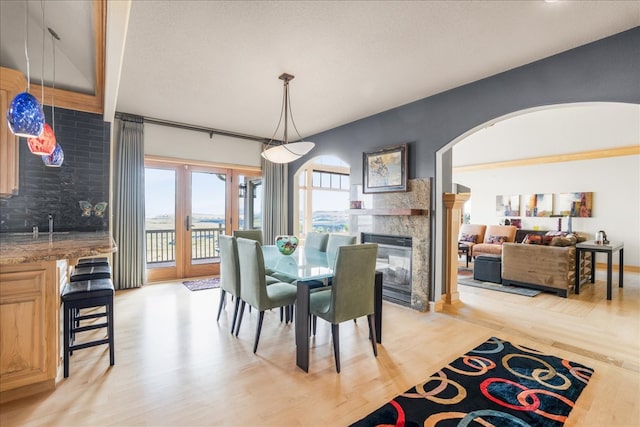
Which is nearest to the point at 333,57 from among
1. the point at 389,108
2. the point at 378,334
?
the point at 389,108

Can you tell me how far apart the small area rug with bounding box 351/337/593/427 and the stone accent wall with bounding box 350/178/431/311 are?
1.22 metres

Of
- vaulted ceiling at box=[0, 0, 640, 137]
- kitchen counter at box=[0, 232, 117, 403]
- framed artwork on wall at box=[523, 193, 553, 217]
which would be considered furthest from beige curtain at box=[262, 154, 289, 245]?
framed artwork on wall at box=[523, 193, 553, 217]

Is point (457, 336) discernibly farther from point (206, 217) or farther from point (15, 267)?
point (206, 217)

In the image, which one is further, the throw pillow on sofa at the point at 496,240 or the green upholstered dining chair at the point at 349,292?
the throw pillow on sofa at the point at 496,240

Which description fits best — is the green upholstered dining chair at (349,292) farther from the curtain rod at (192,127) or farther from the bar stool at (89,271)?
the curtain rod at (192,127)

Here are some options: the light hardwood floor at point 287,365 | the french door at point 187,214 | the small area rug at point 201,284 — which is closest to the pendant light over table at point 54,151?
the french door at point 187,214

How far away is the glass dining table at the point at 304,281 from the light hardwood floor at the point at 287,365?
0.18 metres

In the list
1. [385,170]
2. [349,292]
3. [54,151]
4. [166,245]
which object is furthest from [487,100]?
[166,245]

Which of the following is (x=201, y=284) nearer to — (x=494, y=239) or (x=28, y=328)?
(x=28, y=328)

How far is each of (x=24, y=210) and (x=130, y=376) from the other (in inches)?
104

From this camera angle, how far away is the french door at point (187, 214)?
515 centimetres

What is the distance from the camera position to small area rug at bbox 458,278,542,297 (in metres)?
4.62

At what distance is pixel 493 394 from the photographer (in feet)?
6.75

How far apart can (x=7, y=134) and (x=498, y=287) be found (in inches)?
257
